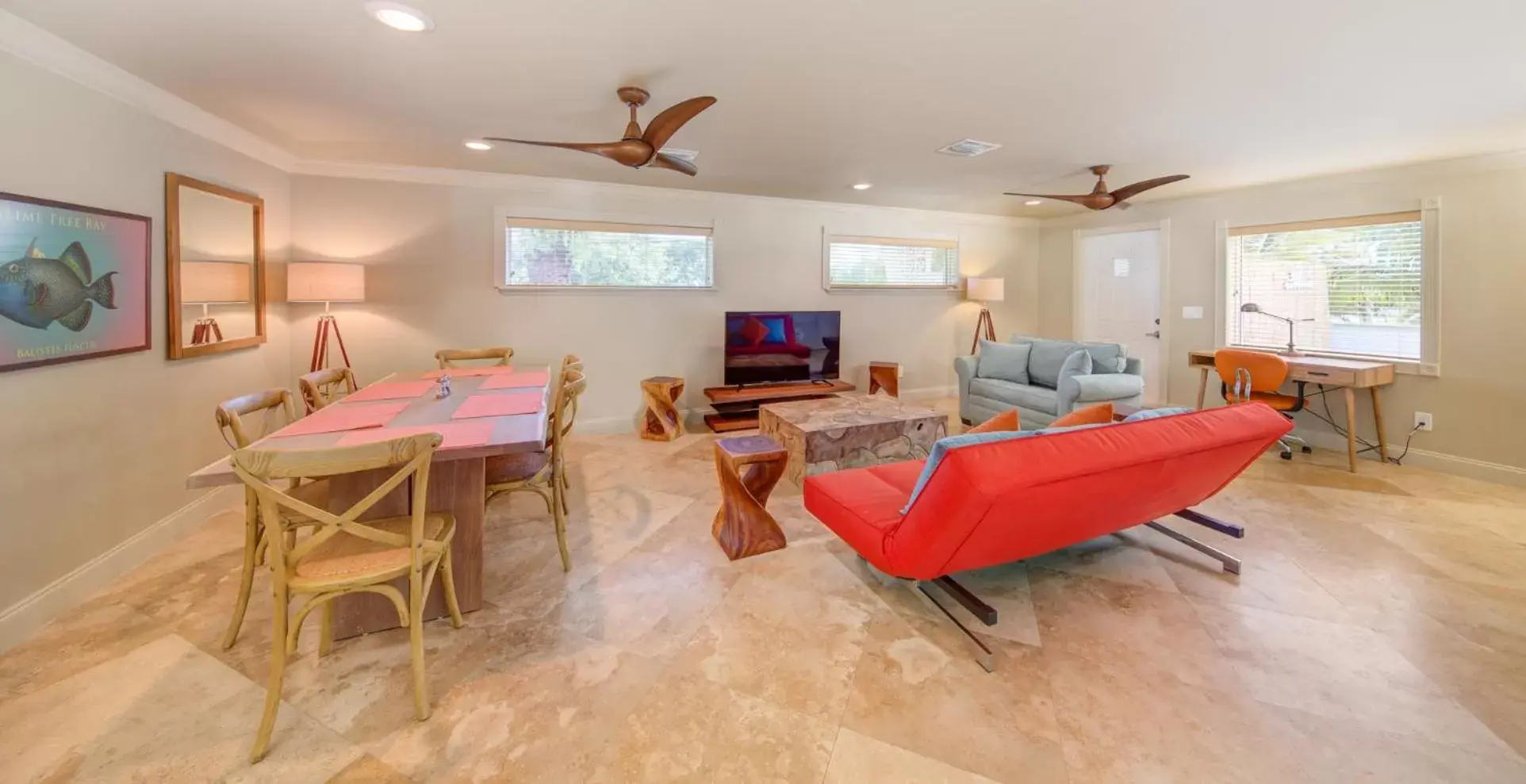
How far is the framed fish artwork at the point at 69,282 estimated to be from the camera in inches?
80.0

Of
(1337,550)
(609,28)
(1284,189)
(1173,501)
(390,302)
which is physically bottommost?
(1337,550)

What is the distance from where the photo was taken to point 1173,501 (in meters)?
2.28

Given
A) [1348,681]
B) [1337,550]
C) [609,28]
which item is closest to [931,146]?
[609,28]

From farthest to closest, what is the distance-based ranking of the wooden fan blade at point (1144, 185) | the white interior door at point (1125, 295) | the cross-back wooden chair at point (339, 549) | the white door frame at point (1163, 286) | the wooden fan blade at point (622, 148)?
the white interior door at point (1125, 295)
the white door frame at point (1163, 286)
the wooden fan blade at point (1144, 185)
the wooden fan blade at point (622, 148)
the cross-back wooden chair at point (339, 549)

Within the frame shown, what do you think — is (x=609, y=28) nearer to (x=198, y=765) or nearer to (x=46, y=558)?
(x=198, y=765)

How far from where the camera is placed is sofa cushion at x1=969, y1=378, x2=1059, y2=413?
15.1 ft

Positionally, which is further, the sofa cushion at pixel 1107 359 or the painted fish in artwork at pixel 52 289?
the sofa cushion at pixel 1107 359

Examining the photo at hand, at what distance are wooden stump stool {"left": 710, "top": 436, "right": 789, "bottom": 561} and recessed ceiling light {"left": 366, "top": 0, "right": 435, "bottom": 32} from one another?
2069 mm

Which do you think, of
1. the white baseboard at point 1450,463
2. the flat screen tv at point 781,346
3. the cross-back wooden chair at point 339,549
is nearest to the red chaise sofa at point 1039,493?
the cross-back wooden chair at point 339,549

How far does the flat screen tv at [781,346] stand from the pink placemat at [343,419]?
3.08 meters

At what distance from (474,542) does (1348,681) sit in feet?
9.87

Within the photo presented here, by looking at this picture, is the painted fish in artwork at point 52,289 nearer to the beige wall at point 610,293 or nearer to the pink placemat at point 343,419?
the pink placemat at point 343,419

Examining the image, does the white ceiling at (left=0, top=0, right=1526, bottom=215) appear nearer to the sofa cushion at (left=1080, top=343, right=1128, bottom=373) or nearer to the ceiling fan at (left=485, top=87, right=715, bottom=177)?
the ceiling fan at (left=485, top=87, right=715, bottom=177)

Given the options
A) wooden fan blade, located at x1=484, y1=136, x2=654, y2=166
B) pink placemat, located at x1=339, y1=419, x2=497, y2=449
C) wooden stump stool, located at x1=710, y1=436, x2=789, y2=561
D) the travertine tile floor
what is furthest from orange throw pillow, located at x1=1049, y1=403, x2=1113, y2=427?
wooden fan blade, located at x1=484, y1=136, x2=654, y2=166
